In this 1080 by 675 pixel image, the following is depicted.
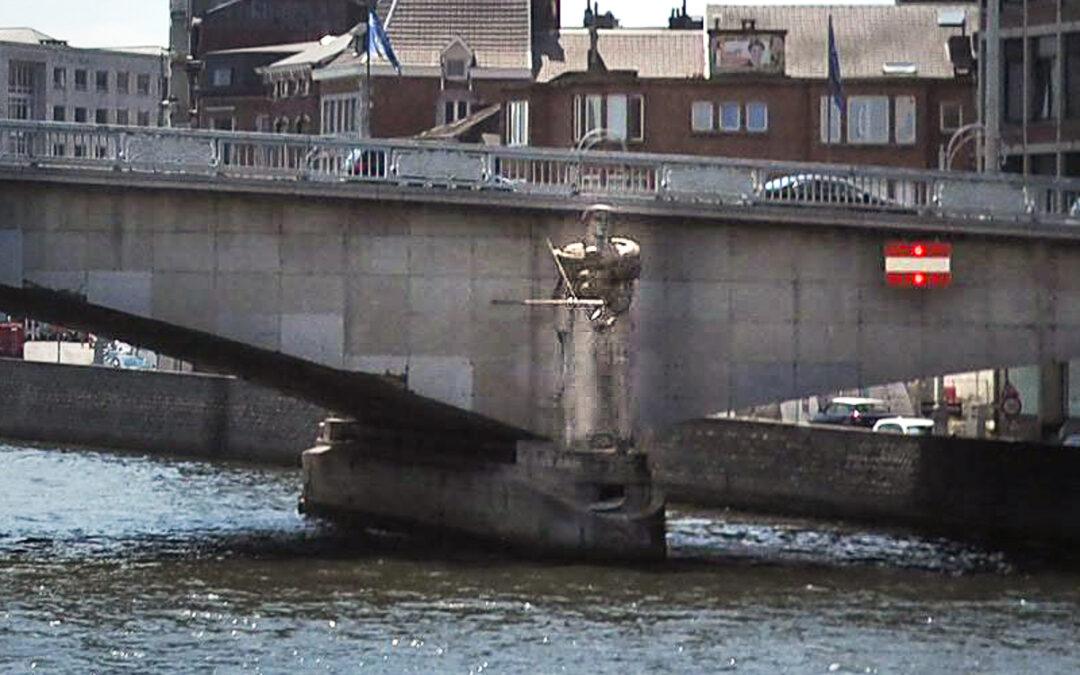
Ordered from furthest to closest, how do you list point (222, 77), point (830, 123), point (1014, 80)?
point (222, 77) → point (830, 123) → point (1014, 80)

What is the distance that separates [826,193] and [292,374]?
1270 cm

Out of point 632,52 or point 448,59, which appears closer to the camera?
point 632,52

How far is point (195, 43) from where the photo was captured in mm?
197875

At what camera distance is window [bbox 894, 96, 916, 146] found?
437 ft

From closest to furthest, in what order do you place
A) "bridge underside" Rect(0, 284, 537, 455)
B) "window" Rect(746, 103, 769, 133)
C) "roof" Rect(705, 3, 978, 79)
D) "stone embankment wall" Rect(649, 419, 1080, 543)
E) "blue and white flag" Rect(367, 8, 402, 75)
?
"bridge underside" Rect(0, 284, 537, 455) < "stone embankment wall" Rect(649, 419, 1080, 543) < "blue and white flag" Rect(367, 8, 402, 75) < "window" Rect(746, 103, 769, 133) < "roof" Rect(705, 3, 978, 79)

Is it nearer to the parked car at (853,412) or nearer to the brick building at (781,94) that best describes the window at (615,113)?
the brick building at (781,94)

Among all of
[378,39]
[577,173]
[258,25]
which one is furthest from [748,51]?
[258,25]

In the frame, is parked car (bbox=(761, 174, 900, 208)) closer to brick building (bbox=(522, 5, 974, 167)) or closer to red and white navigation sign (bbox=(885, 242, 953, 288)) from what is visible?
red and white navigation sign (bbox=(885, 242, 953, 288))

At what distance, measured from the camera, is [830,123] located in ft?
431

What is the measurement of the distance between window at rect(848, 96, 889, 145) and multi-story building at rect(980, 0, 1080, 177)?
88.1ft

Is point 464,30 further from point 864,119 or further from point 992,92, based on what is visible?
point 992,92

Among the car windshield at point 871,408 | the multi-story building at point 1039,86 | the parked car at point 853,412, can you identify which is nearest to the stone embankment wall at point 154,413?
the parked car at point 853,412

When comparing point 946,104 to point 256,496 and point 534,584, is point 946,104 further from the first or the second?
point 534,584

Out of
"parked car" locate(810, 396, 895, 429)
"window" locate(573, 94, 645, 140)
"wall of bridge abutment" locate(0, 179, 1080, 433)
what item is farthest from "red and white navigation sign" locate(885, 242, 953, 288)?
"window" locate(573, 94, 645, 140)
